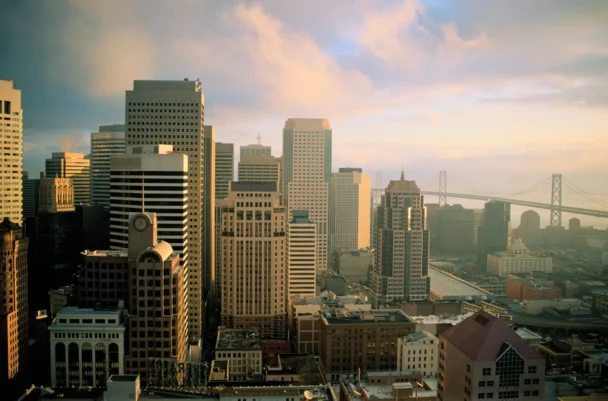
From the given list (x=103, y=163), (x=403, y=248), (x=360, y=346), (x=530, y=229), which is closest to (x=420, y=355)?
(x=360, y=346)

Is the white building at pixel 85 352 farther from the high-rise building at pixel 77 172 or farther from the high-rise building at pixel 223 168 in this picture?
the high-rise building at pixel 223 168

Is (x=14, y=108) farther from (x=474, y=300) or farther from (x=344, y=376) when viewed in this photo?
(x=474, y=300)

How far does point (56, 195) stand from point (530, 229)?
13.4m

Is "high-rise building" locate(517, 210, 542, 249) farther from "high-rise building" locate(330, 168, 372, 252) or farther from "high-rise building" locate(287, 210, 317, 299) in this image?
"high-rise building" locate(330, 168, 372, 252)

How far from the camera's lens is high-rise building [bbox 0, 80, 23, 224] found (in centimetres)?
1119

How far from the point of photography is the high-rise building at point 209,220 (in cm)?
1888

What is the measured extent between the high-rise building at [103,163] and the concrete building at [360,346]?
28.2ft

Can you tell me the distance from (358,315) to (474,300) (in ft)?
18.8

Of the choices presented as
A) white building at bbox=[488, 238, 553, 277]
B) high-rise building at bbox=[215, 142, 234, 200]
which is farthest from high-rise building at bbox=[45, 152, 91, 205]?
white building at bbox=[488, 238, 553, 277]

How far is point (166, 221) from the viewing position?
1249 cm

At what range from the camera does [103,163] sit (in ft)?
63.1

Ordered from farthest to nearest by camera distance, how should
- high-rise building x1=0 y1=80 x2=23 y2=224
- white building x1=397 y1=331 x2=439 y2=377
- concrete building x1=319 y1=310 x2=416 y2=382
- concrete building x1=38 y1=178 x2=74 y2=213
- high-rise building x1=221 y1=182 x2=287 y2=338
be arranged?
high-rise building x1=221 y1=182 x2=287 y2=338 < concrete building x1=38 y1=178 x2=74 y2=213 < concrete building x1=319 y1=310 x2=416 y2=382 < white building x1=397 y1=331 x2=439 y2=377 < high-rise building x1=0 y1=80 x2=23 y2=224

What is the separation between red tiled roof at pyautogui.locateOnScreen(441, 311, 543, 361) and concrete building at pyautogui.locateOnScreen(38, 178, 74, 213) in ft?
37.1

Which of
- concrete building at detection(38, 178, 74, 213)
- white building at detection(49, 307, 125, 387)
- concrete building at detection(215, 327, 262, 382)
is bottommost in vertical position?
concrete building at detection(215, 327, 262, 382)
